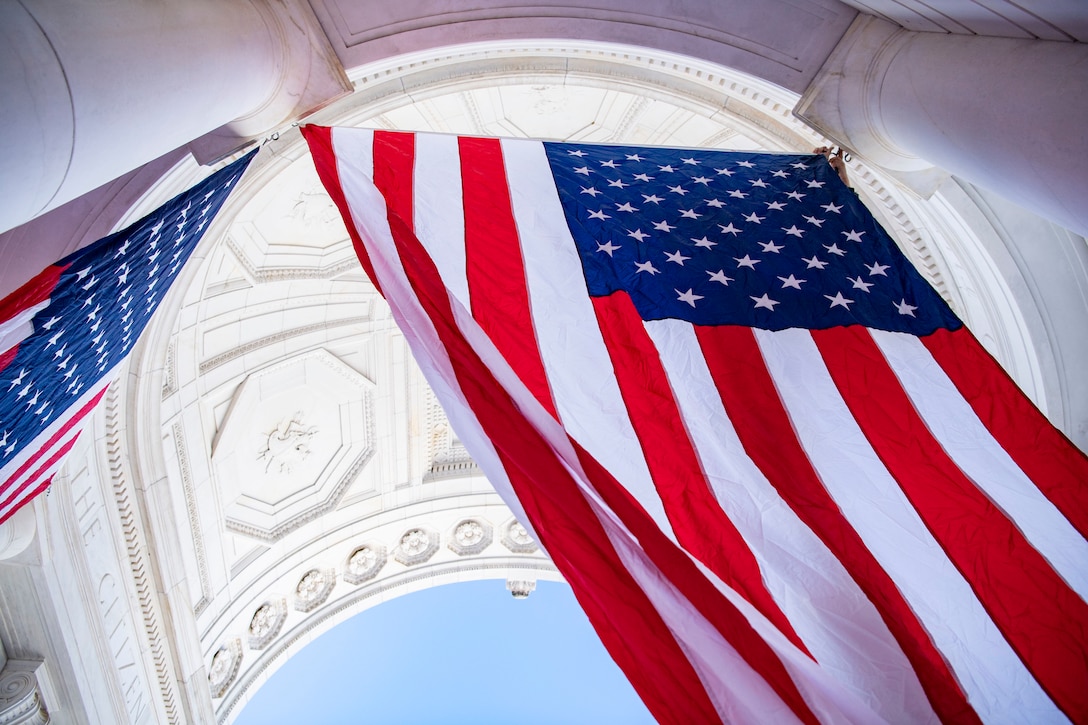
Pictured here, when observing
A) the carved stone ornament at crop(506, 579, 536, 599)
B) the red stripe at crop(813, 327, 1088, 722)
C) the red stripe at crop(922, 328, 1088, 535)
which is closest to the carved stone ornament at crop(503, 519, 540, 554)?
the carved stone ornament at crop(506, 579, 536, 599)

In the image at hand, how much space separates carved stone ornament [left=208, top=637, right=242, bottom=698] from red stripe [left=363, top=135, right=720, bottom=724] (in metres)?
9.29

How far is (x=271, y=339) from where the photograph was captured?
10.6 metres

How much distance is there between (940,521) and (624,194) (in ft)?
10.3

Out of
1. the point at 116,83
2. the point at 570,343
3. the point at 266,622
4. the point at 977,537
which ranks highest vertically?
the point at 266,622

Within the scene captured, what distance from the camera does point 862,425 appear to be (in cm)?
392

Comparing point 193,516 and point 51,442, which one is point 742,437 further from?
point 193,516

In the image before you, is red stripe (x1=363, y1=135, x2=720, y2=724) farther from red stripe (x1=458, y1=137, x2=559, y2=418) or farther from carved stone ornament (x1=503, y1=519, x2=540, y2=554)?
carved stone ornament (x1=503, y1=519, x2=540, y2=554)

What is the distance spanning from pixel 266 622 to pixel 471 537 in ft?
13.9

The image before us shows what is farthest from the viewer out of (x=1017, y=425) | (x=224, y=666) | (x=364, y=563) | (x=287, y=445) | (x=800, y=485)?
(x=364, y=563)

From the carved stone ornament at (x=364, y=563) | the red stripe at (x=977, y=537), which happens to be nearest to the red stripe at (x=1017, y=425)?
the red stripe at (x=977, y=537)

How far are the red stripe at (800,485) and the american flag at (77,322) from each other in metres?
3.83

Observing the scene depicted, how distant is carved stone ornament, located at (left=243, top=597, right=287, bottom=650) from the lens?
11695 mm

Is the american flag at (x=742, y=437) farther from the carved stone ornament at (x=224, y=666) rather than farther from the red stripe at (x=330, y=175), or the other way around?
the carved stone ornament at (x=224, y=666)

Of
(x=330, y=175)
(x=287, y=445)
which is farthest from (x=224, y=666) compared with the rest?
(x=330, y=175)
